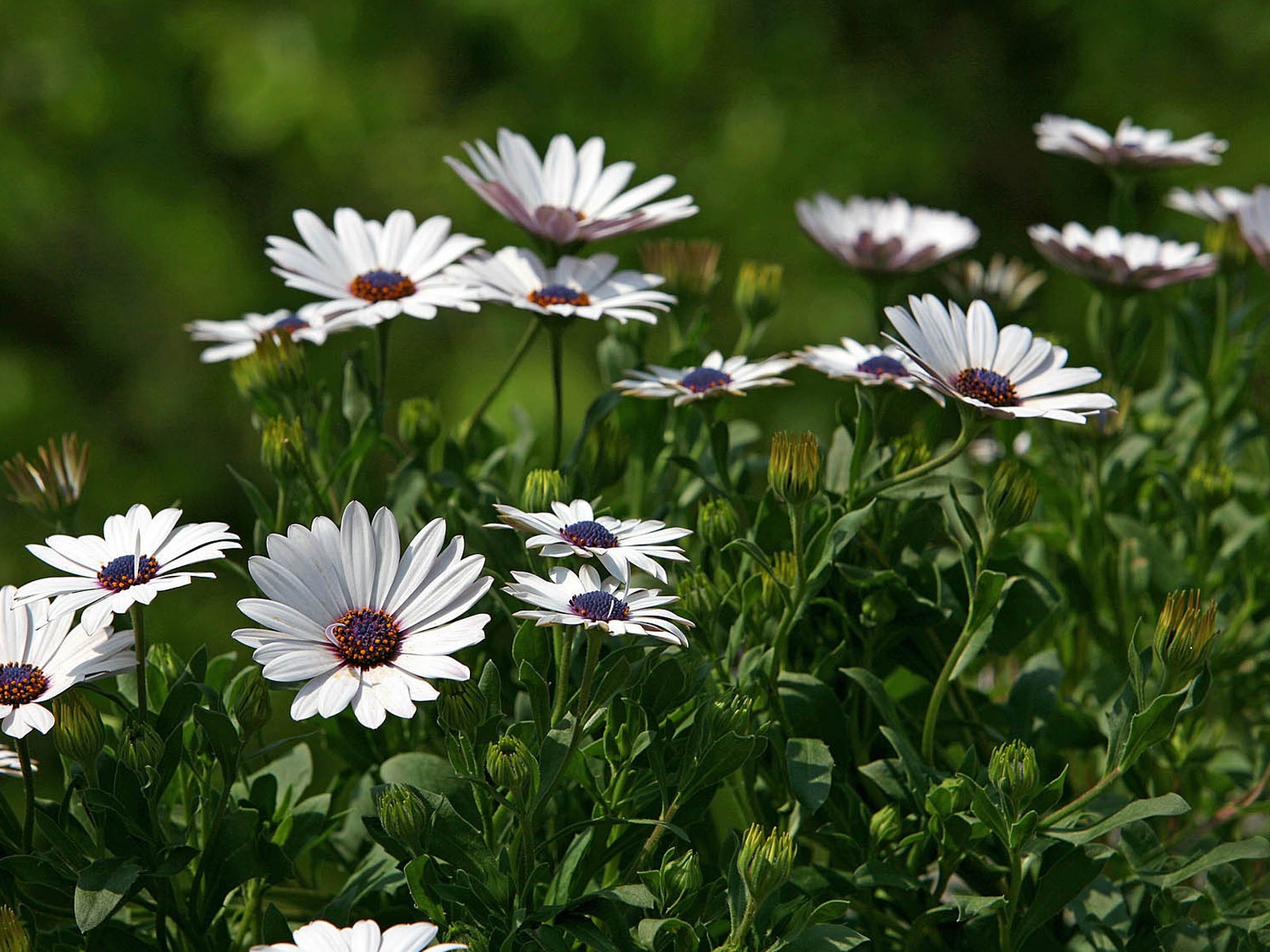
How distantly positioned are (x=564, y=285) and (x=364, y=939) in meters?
0.38

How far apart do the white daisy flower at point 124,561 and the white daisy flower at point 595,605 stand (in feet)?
0.40

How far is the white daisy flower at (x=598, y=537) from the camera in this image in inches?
20.6

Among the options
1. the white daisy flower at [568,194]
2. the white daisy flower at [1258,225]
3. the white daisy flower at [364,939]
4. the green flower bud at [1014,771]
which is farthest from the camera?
the white daisy flower at [1258,225]

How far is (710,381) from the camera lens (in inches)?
26.2

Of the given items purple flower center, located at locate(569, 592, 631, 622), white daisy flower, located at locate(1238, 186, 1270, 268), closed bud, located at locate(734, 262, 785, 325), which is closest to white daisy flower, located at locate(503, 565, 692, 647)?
purple flower center, located at locate(569, 592, 631, 622)

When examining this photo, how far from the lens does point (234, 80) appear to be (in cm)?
265

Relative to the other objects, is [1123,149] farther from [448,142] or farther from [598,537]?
[448,142]

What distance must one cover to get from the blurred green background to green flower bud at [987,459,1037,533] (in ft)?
6.09

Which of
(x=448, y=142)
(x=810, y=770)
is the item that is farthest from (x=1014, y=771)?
(x=448, y=142)

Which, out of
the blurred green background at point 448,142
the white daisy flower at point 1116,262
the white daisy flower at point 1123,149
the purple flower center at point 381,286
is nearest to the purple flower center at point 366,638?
the purple flower center at point 381,286

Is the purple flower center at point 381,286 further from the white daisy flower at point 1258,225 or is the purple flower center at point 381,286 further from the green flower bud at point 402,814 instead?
the white daisy flower at point 1258,225

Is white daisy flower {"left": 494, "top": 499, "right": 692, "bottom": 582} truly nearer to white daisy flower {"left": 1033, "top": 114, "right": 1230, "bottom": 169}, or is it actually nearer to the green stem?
the green stem

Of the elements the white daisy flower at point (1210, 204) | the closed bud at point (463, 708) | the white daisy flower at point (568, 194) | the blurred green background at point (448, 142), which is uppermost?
the blurred green background at point (448, 142)

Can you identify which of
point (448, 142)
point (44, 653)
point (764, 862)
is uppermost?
point (448, 142)
